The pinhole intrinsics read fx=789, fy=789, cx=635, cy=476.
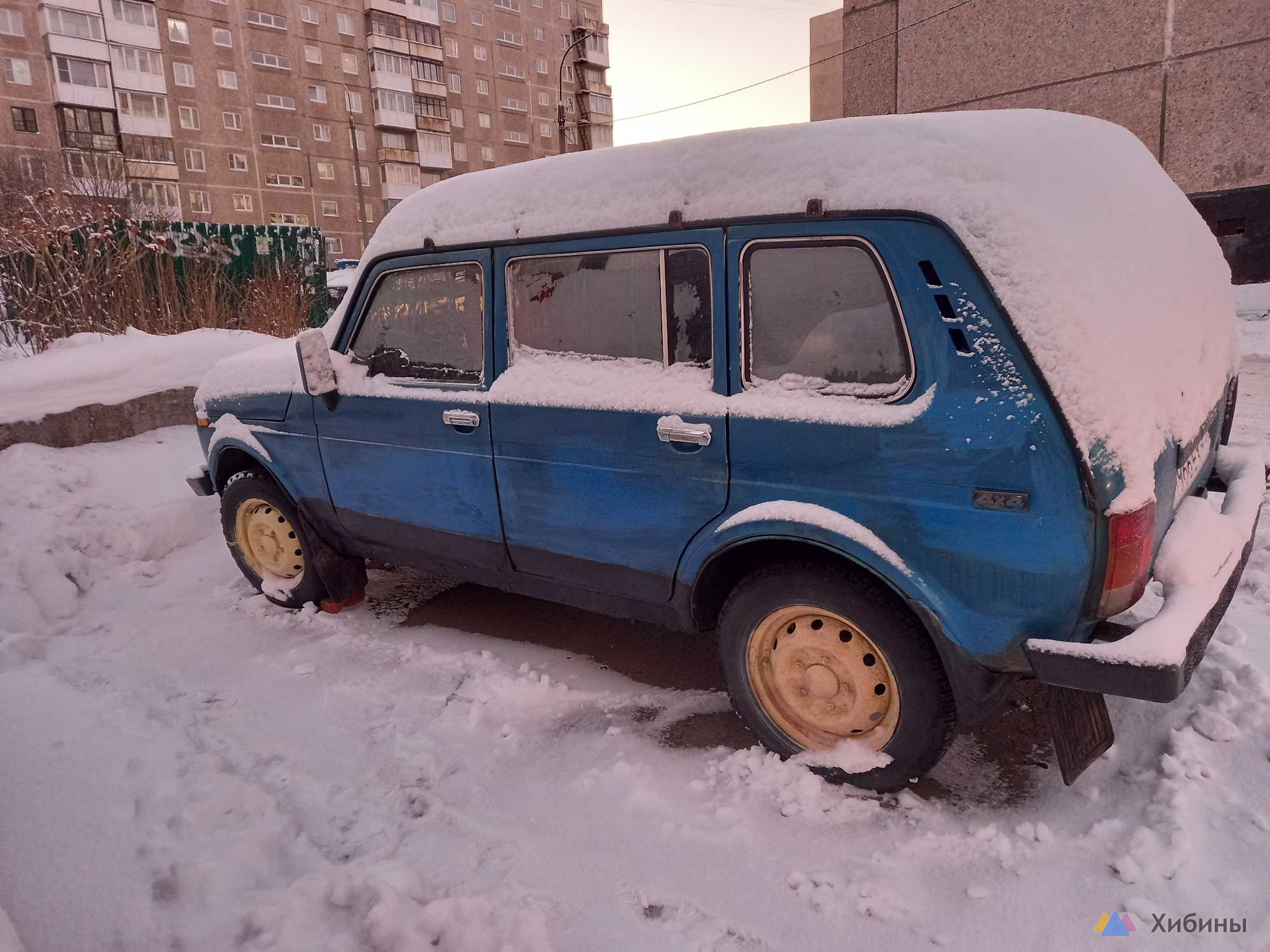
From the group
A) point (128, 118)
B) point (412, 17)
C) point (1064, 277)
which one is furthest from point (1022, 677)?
point (412, 17)

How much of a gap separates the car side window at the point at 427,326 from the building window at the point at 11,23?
54.4 m

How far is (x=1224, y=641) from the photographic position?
324cm

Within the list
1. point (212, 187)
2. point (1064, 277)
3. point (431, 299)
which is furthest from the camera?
point (212, 187)

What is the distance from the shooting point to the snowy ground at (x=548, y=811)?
85.1 inches

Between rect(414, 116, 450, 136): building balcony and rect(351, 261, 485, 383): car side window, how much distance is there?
198ft

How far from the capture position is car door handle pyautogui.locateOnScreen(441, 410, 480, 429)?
3373mm

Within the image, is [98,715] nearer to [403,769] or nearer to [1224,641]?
[403,769]

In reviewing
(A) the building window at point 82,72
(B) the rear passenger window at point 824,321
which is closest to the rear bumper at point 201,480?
(B) the rear passenger window at point 824,321

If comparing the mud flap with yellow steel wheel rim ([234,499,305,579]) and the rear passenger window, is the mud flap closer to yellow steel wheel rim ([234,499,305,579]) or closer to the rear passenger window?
the rear passenger window

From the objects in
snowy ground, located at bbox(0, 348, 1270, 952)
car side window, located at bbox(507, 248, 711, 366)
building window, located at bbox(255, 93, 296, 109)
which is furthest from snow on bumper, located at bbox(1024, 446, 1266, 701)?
building window, located at bbox(255, 93, 296, 109)

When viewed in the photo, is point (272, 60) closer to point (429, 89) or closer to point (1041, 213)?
point (429, 89)

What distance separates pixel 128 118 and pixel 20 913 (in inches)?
2167

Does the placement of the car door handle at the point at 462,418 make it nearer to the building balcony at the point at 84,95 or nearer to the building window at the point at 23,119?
the building balcony at the point at 84,95

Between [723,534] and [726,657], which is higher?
[723,534]
